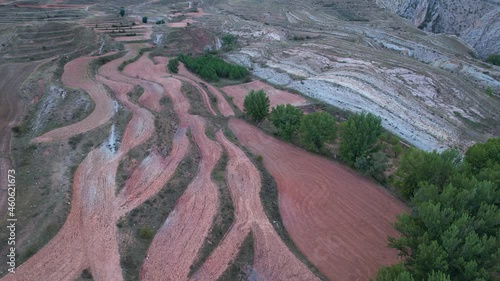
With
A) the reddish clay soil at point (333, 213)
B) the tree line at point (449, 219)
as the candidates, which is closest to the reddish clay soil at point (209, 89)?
the reddish clay soil at point (333, 213)

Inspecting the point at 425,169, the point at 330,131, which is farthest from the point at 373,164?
the point at 425,169

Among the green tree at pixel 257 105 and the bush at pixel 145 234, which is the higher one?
the green tree at pixel 257 105

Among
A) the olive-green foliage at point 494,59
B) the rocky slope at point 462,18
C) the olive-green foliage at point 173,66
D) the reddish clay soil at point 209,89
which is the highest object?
the rocky slope at point 462,18

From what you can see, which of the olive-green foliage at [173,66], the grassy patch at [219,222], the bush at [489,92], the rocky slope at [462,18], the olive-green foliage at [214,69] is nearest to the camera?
the grassy patch at [219,222]

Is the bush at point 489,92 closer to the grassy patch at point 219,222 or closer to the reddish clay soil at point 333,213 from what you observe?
the reddish clay soil at point 333,213

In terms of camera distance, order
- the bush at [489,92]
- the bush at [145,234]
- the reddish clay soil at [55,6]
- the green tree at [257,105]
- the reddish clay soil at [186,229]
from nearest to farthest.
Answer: the reddish clay soil at [186,229] < the bush at [145,234] < the green tree at [257,105] < the bush at [489,92] < the reddish clay soil at [55,6]

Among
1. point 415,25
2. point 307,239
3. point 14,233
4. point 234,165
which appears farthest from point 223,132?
point 415,25

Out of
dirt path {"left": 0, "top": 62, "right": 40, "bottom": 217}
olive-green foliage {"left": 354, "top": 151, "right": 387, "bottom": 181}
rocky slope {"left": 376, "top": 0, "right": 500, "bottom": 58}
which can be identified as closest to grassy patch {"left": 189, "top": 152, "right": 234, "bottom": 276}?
olive-green foliage {"left": 354, "top": 151, "right": 387, "bottom": 181}

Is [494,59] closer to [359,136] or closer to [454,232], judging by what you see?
[359,136]
